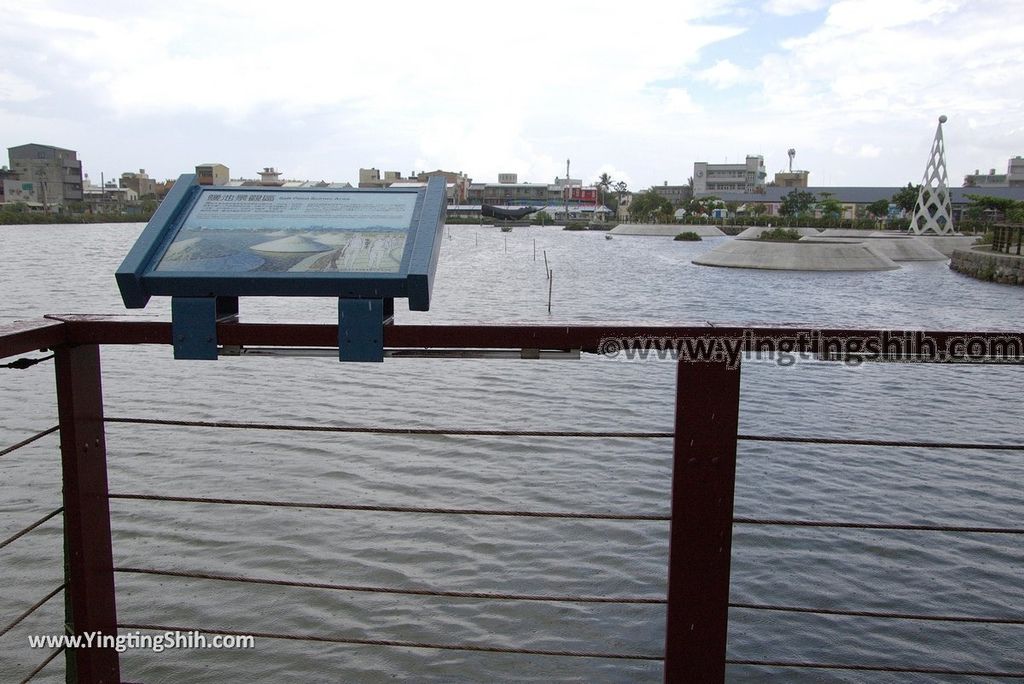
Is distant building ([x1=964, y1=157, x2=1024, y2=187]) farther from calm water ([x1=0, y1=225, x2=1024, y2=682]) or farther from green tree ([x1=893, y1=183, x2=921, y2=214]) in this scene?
calm water ([x1=0, y1=225, x2=1024, y2=682])

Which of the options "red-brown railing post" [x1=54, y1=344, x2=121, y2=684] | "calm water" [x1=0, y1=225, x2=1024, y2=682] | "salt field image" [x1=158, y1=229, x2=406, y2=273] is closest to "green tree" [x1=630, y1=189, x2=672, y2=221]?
"calm water" [x1=0, y1=225, x2=1024, y2=682]

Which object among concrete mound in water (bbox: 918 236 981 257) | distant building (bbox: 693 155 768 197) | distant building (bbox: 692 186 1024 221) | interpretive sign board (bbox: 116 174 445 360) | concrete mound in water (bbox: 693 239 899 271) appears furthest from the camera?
distant building (bbox: 693 155 768 197)

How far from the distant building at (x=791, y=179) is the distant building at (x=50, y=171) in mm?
109701

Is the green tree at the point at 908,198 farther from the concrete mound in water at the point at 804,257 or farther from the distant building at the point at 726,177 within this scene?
the distant building at the point at 726,177

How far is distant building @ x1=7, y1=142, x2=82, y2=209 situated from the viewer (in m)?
115

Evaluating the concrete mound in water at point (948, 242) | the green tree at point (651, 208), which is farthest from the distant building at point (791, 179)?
the concrete mound in water at point (948, 242)

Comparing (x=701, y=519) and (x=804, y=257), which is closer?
(x=701, y=519)

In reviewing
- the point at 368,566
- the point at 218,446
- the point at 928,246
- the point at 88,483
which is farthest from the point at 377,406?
the point at 928,246

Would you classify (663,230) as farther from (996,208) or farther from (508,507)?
(508,507)

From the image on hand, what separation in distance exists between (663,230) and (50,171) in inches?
3285

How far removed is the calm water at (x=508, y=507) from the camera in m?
5.56

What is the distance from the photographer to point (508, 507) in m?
7.73

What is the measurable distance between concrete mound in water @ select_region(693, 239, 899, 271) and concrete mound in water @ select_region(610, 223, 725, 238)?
5303cm

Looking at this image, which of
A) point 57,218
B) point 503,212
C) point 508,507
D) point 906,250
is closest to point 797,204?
point 503,212
